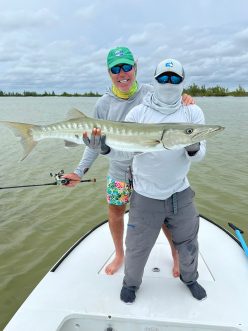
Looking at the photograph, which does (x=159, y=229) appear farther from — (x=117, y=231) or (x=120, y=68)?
(x=120, y=68)

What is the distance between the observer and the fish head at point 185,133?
2986 mm

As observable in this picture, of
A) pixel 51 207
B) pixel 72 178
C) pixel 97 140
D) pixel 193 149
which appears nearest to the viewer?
pixel 193 149

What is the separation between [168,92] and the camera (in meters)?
3.24

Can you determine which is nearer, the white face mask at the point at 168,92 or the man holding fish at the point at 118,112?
the white face mask at the point at 168,92

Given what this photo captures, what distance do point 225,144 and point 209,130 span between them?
42.0ft

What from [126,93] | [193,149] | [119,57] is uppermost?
[119,57]

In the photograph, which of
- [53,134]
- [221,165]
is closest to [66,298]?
[53,134]

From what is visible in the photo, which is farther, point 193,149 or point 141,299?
point 141,299

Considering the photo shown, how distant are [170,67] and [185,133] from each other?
60 cm

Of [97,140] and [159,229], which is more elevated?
[97,140]

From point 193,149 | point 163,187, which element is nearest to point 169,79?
point 193,149

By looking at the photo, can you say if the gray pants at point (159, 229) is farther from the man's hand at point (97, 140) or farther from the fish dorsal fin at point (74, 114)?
the fish dorsal fin at point (74, 114)

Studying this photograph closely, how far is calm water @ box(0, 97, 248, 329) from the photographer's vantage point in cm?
547

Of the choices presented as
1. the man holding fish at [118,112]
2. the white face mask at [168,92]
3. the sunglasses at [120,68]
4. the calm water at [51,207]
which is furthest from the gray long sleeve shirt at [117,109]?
the calm water at [51,207]
